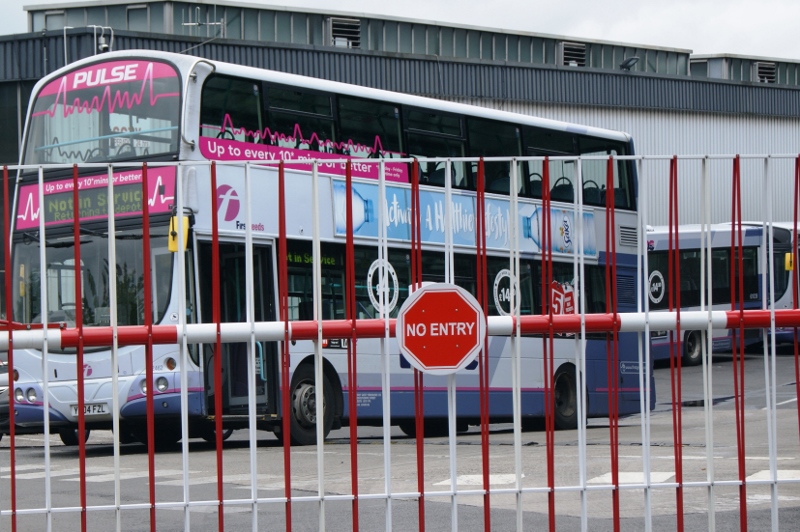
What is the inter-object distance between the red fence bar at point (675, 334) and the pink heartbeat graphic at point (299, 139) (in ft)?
24.2

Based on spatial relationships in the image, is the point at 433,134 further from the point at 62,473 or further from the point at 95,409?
the point at 95,409

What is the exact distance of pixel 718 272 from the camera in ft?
20.3

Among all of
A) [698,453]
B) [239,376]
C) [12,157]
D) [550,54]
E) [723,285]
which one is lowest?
[698,453]

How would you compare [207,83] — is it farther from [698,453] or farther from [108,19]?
[108,19]

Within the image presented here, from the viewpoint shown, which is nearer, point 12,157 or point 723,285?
point 723,285

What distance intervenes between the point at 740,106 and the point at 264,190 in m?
35.7

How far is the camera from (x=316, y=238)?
5434 mm

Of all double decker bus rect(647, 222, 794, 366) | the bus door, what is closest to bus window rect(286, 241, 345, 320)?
the bus door

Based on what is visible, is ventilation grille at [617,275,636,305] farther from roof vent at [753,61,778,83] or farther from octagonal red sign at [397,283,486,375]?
roof vent at [753,61,778,83]

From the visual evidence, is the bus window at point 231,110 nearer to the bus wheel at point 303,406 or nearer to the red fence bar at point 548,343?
the bus wheel at point 303,406

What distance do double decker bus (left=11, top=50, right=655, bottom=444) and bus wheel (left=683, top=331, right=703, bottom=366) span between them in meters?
0.27

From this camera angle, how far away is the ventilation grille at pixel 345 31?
38281 millimetres

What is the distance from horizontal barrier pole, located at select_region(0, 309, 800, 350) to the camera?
5.24 meters

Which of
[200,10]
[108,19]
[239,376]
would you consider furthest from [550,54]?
[239,376]
